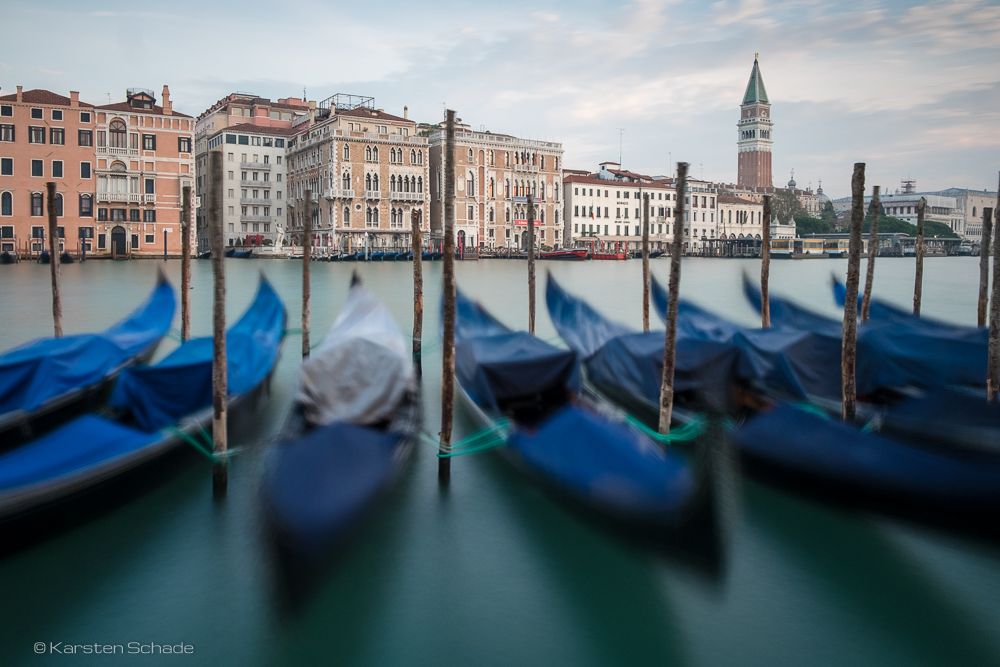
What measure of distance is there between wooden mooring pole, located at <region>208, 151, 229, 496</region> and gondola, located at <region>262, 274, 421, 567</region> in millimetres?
475

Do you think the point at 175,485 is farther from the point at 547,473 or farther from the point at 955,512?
the point at 955,512

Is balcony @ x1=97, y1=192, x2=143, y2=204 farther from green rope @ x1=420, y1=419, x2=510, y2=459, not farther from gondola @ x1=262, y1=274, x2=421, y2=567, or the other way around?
green rope @ x1=420, y1=419, x2=510, y2=459

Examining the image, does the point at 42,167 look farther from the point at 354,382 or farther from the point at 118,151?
the point at 354,382

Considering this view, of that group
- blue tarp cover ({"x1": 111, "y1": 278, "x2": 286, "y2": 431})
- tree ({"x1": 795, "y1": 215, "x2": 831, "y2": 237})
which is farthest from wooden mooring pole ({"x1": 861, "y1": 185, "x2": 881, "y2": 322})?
tree ({"x1": 795, "y1": 215, "x2": 831, "y2": 237})

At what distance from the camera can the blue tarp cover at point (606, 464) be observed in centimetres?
374

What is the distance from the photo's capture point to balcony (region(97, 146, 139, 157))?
32.7 metres

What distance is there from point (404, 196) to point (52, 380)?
34630 mm

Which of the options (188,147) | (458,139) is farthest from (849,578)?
(458,139)

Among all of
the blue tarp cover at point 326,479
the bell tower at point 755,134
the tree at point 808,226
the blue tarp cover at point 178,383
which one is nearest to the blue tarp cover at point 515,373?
the blue tarp cover at point 326,479

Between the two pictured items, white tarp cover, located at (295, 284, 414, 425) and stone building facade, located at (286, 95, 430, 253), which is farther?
stone building facade, located at (286, 95, 430, 253)

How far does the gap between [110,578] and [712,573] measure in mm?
3387

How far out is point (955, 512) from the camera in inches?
151

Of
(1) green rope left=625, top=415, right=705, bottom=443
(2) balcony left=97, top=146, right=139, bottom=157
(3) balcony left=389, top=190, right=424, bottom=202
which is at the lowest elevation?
(1) green rope left=625, top=415, right=705, bottom=443

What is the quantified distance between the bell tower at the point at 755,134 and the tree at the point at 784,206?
535 centimetres
